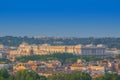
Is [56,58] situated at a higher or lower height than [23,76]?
lower

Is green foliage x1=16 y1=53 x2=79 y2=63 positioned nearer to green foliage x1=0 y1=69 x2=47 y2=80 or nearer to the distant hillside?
green foliage x1=0 y1=69 x2=47 y2=80

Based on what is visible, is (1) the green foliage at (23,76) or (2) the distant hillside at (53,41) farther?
(2) the distant hillside at (53,41)

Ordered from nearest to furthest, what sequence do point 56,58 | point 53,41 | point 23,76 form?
1. point 23,76
2. point 56,58
3. point 53,41

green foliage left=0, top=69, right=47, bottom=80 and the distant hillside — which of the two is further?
the distant hillside

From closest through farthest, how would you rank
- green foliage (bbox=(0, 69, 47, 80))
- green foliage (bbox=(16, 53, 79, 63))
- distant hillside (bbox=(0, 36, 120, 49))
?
green foliage (bbox=(0, 69, 47, 80)) < green foliage (bbox=(16, 53, 79, 63)) < distant hillside (bbox=(0, 36, 120, 49))

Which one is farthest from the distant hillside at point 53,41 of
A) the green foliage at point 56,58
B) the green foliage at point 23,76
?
the green foliage at point 23,76

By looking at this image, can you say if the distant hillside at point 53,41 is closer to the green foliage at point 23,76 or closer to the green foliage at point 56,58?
the green foliage at point 56,58

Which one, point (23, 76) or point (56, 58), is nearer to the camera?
point (23, 76)

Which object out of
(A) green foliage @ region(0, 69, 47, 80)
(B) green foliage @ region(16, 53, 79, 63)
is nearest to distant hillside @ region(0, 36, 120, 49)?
(B) green foliage @ region(16, 53, 79, 63)

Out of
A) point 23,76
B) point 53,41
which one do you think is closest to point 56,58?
point 23,76

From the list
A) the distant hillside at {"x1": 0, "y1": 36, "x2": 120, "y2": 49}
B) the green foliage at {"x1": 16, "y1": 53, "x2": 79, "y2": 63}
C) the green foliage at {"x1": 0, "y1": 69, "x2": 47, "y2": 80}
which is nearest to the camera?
the green foliage at {"x1": 0, "y1": 69, "x2": 47, "y2": 80}

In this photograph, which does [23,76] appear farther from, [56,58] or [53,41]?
[53,41]
